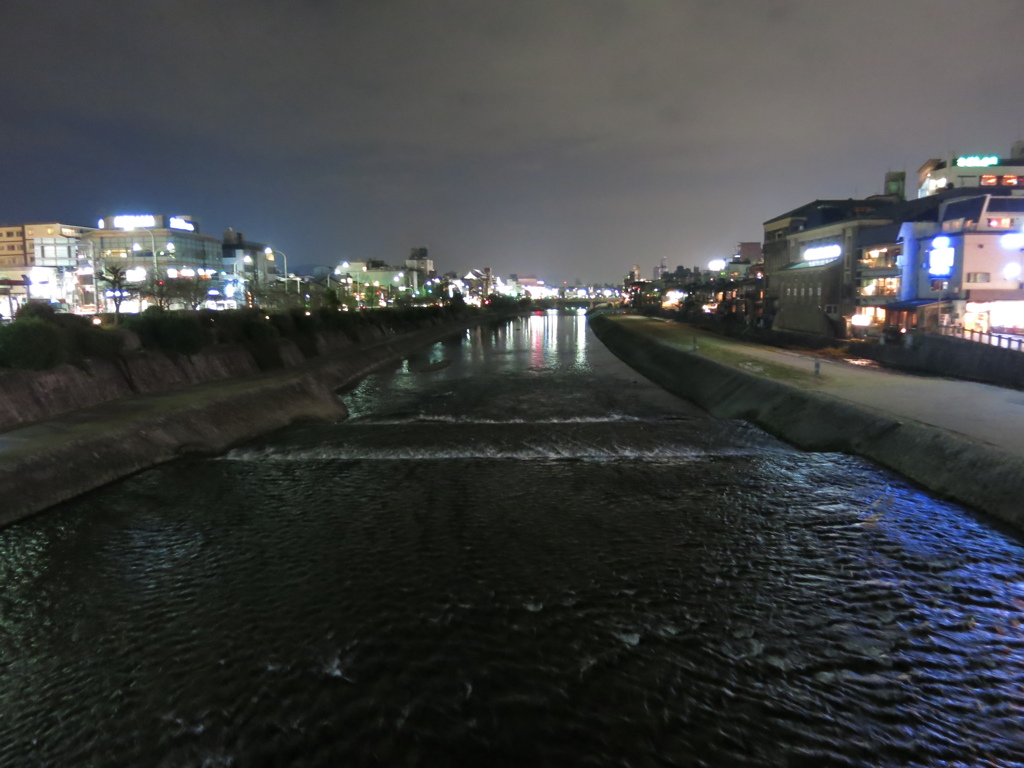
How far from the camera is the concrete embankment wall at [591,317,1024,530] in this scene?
13.1m

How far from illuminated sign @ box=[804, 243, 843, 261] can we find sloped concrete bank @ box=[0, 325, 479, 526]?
48753 mm

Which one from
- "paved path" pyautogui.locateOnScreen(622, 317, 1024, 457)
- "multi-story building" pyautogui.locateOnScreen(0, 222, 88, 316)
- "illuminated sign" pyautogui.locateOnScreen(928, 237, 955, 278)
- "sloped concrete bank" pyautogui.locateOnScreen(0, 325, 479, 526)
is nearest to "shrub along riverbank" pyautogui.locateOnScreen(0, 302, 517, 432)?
"sloped concrete bank" pyautogui.locateOnScreen(0, 325, 479, 526)

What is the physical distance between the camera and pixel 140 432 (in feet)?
57.3

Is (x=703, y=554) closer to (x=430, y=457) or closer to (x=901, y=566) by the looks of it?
(x=901, y=566)

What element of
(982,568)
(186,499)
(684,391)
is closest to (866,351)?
(684,391)

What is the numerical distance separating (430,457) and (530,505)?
5.21 m

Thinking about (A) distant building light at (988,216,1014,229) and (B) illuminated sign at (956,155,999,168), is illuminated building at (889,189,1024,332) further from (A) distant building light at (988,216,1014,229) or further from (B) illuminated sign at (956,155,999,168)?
(B) illuminated sign at (956,155,999,168)

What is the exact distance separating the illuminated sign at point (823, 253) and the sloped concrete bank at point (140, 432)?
48.8 metres

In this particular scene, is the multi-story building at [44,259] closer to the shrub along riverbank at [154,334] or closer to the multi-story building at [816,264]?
the shrub along riverbank at [154,334]

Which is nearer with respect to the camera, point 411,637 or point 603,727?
point 603,727

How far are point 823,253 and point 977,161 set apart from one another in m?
40.3

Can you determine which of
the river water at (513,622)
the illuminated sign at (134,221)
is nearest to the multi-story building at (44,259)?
the illuminated sign at (134,221)

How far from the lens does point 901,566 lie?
A: 10523 millimetres

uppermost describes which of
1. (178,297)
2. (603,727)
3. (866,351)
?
(178,297)
